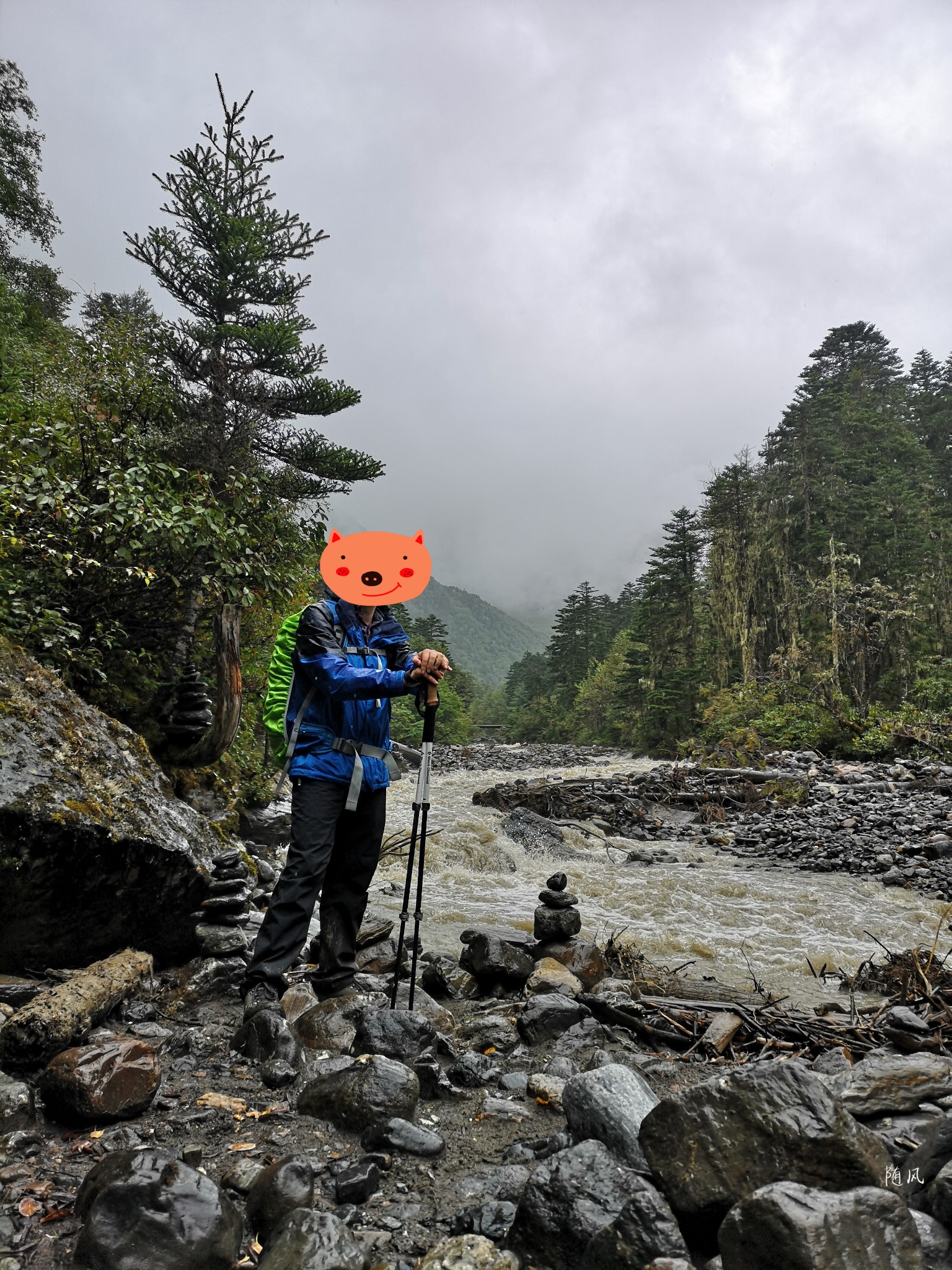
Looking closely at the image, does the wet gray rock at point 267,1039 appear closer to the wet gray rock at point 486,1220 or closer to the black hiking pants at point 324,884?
the black hiking pants at point 324,884

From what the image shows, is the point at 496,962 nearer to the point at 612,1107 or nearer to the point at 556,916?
the point at 556,916

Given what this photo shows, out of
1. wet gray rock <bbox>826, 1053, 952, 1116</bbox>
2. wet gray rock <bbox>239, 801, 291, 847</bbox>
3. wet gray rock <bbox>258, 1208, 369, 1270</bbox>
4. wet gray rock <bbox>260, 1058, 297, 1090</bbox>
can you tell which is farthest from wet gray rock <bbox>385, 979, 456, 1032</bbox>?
wet gray rock <bbox>239, 801, 291, 847</bbox>

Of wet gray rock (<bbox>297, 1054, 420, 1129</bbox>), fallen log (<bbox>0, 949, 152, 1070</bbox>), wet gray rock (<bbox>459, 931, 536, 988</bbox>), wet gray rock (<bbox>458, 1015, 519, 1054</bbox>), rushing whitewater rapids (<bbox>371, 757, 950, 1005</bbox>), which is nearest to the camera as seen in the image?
wet gray rock (<bbox>297, 1054, 420, 1129</bbox>)

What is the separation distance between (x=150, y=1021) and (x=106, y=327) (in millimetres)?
13961

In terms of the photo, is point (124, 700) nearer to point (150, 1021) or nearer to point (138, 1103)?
point (150, 1021)

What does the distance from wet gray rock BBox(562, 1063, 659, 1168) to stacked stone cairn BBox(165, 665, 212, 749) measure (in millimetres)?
6389

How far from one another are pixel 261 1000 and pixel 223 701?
17.1ft

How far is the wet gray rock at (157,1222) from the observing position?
1.65 metres

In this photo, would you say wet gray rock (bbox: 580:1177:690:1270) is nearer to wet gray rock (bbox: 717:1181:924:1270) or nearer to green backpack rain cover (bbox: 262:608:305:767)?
wet gray rock (bbox: 717:1181:924:1270)

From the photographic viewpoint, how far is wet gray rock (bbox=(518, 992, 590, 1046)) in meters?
3.57

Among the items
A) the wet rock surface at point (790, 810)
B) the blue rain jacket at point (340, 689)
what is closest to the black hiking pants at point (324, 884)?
the blue rain jacket at point (340, 689)

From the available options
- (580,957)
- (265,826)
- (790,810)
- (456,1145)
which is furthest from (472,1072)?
(790,810)

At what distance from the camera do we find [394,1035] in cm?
306

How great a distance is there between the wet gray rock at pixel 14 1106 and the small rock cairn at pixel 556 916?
3538 mm
